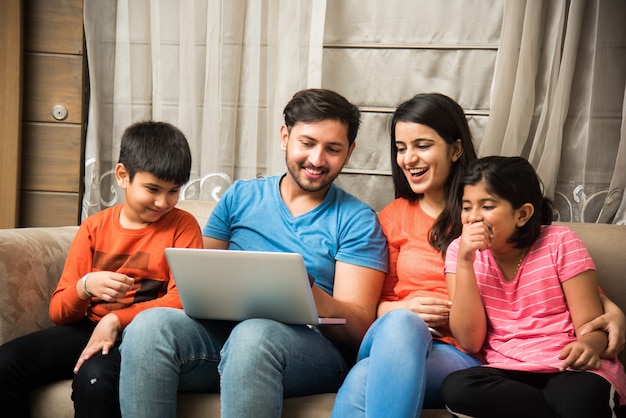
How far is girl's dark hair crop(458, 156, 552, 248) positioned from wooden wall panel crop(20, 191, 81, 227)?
1.35 m

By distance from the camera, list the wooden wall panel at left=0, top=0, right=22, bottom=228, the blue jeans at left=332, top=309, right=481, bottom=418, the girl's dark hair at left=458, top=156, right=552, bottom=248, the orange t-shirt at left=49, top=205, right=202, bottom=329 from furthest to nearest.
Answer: the wooden wall panel at left=0, top=0, right=22, bottom=228 < the orange t-shirt at left=49, top=205, right=202, bottom=329 < the girl's dark hair at left=458, top=156, right=552, bottom=248 < the blue jeans at left=332, top=309, right=481, bottom=418

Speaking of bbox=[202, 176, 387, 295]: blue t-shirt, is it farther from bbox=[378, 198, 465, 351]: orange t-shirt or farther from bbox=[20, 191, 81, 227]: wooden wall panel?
bbox=[20, 191, 81, 227]: wooden wall panel

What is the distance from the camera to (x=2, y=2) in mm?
2277

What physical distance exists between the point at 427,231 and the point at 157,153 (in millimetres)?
641

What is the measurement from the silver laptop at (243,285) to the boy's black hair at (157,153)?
→ 0.31 m

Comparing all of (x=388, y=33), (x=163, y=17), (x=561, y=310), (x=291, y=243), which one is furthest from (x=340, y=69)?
(x=561, y=310)

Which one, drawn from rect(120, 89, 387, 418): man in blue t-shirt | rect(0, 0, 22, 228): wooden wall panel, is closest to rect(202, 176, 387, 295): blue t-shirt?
rect(120, 89, 387, 418): man in blue t-shirt

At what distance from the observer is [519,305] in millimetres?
1492

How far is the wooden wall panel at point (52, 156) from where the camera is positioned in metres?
2.33

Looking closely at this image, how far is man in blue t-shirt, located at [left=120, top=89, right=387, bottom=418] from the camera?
1.36 meters

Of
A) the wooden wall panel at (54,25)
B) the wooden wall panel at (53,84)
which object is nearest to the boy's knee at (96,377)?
the wooden wall panel at (53,84)

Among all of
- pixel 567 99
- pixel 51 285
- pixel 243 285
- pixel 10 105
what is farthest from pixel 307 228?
pixel 10 105

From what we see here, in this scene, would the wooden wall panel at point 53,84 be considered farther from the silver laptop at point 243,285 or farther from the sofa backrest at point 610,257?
the sofa backrest at point 610,257

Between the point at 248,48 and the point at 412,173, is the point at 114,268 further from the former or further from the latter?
the point at 248,48
